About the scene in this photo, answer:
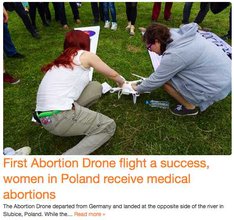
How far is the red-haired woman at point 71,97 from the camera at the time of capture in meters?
2.31

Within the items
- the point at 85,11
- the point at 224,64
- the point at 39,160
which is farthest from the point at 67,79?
the point at 85,11

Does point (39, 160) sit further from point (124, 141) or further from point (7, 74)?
point (7, 74)

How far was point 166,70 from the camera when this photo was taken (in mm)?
2555

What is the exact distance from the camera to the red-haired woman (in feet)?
7.57

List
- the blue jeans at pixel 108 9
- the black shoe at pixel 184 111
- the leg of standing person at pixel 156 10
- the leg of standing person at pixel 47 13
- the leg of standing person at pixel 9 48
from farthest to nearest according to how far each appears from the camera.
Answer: the leg of standing person at pixel 47 13
the leg of standing person at pixel 156 10
the blue jeans at pixel 108 9
the leg of standing person at pixel 9 48
the black shoe at pixel 184 111

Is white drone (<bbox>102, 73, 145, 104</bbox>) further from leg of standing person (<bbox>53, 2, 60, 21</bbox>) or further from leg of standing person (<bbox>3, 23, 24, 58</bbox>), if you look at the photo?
leg of standing person (<bbox>53, 2, 60, 21</bbox>)

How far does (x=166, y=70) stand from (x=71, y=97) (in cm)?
97

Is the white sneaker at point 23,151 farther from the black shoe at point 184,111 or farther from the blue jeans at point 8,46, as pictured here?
the blue jeans at point 8,46

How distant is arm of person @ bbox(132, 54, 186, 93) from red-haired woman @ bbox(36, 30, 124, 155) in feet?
1.82

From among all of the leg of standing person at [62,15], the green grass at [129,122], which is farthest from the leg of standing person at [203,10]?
the leg of standing person at [62,15]

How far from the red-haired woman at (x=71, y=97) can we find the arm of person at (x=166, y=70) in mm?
555

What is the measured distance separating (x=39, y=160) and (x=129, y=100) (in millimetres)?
1413

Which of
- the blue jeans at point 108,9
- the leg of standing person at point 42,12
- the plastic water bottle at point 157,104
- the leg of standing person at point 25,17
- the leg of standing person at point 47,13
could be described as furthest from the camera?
the leg of standing person at point 47,13

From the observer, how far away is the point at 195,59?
2488 millimetres
